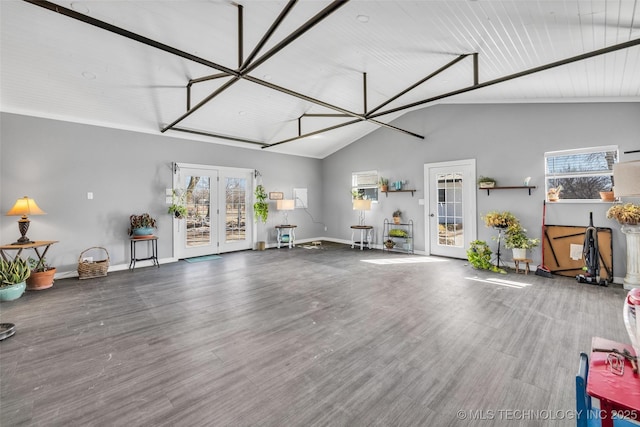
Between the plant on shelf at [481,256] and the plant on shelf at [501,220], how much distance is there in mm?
492

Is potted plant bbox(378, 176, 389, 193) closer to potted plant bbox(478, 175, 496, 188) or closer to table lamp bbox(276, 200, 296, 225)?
potted plant bbox(478, 175, 496, 188)

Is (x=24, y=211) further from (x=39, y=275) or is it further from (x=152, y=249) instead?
(x=152, y=249)

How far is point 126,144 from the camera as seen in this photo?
5.79 m

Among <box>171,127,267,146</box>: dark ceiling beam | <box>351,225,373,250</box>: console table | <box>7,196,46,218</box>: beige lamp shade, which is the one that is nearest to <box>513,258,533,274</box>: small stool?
<box>351,225,373,250</box>: console table

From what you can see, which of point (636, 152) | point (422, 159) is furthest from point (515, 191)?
point (422, 159)

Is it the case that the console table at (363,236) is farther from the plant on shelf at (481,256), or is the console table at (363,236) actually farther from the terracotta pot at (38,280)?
the terracotta pot at (38,280)

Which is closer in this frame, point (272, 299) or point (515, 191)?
point (272, 299)

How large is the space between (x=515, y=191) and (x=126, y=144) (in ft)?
26.7

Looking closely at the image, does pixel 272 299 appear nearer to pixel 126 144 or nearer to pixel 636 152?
pixel 126 144

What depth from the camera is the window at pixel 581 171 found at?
473 cm

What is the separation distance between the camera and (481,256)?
18.5ft

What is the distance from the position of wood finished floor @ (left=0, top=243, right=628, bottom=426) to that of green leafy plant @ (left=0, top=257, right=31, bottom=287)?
30 cm

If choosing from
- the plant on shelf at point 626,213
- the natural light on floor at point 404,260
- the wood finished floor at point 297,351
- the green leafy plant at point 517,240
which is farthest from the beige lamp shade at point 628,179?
the natural light on floor at point 404,260

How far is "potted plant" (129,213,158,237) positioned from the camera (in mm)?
5633
